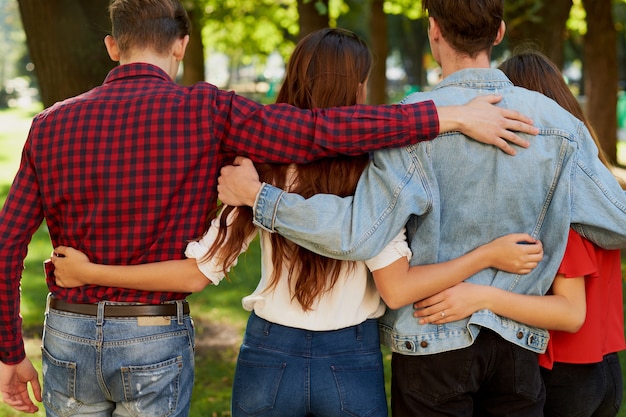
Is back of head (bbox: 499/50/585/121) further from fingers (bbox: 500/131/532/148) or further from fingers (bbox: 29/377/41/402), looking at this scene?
fingers (bbox: 29/377/41/402)

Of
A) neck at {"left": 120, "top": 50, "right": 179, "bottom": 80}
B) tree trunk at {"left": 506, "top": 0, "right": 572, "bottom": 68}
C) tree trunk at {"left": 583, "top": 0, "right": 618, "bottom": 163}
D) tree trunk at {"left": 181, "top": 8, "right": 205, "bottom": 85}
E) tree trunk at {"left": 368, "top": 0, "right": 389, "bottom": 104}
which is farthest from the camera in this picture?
tree trunk at {"left": 181, "top": 8, "right": 205, "bottom": 85}

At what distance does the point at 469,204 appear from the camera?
8.23 ft

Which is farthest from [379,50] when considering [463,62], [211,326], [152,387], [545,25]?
[152,387]

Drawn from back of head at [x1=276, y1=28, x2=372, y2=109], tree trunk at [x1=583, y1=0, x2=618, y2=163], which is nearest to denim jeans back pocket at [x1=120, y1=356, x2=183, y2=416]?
back of head at [x1=276, y1=28, x2=372, y2=109]

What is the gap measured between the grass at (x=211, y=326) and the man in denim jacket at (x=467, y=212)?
1358mm

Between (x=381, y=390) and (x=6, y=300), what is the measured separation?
1.26 m

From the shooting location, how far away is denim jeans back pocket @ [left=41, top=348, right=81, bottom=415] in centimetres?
251

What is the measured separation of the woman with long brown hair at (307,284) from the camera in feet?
8.22

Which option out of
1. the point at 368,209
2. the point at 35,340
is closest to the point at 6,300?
the point at 368,209

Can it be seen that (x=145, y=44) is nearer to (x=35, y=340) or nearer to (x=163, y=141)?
(x=163, y=141)

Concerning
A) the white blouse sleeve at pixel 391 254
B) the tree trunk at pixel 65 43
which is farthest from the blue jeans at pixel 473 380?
the tree trunk at pixel 65 43

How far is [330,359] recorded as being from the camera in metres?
2.52

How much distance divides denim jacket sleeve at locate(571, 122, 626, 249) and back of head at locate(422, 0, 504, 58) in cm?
45

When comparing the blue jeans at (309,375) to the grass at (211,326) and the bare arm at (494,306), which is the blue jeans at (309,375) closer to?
the bare arm at (494,306)
